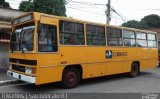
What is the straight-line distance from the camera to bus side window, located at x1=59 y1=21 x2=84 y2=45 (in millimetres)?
9492

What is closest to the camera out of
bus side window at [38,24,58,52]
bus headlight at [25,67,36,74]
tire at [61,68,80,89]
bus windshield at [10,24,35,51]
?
bus headlight at [25,67,36,74]

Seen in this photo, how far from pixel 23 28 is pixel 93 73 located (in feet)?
11.8

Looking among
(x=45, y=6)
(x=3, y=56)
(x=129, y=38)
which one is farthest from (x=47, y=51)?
(x=45, y=6)

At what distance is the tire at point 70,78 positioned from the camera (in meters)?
9.59

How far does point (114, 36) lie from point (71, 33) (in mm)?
3117

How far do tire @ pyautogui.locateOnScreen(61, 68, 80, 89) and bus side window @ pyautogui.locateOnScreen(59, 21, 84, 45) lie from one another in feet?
3.71

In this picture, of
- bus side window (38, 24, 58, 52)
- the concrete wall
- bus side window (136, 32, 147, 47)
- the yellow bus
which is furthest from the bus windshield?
bus side window (136, 32, 147, 47)

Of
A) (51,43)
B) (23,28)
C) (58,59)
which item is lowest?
(58,59)

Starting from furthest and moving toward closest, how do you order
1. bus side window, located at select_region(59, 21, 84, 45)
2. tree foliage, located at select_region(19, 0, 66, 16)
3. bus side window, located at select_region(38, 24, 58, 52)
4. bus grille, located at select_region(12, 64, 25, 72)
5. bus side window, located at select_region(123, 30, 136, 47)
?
tree foliage, located at select_region(19, 0, 66, 16), bus side window, located at select_region(123, 30, 136, 47), bus side window, located at select_region(59, 21, 84, 45), bus grille, located at select_region(12, 64, 25, 72), bus side window, located at select_region(38, 24, 58, 52)

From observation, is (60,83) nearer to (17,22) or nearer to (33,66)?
(33,66)

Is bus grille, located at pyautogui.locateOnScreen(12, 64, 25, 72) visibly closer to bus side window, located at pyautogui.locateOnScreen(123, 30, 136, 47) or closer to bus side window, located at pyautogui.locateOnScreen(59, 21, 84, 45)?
bus side window, located at pyautogui.locateOnScreen(59, 21, 84, 45)

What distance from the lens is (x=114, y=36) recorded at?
480 inches

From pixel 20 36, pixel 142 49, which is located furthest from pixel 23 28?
pixel 142 49

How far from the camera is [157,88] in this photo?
413 inches
